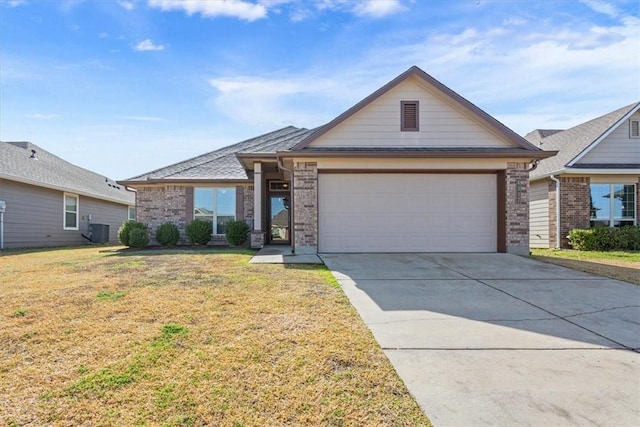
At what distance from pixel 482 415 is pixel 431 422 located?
1.20 feet

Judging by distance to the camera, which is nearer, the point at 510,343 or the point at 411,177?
the point at 510,343

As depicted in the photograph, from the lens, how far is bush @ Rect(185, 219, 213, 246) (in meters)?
13.6

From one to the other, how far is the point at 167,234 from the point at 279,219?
14.5ft

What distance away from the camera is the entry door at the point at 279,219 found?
1555 cm

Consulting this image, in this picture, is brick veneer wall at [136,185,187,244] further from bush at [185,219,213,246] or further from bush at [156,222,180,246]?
bush at [185,219,213,246]

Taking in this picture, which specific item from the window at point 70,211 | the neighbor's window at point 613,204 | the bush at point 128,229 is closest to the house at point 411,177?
the neighbor's window at point 613,204

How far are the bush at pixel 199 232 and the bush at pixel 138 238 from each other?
1.49 m

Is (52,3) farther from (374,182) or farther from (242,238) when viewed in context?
(374,182)

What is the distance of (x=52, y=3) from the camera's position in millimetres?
8977

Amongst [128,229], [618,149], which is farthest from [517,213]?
[128,229]

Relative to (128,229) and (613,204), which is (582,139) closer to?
(613,204)

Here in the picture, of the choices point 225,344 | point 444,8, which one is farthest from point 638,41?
point 225,344

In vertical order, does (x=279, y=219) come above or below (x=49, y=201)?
below

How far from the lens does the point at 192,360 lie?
3215 millimetres
